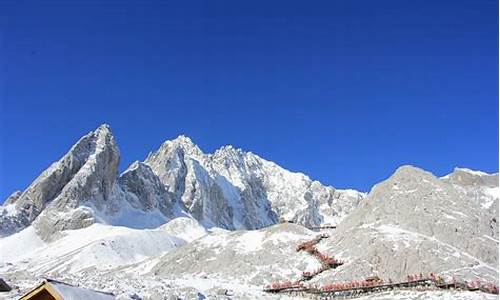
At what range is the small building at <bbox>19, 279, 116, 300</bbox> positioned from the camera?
42.6 feet

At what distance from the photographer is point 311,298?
4662 centimetres

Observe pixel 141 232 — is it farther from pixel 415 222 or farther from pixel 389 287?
pixel 389 287

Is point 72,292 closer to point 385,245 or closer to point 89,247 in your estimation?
point 385,245

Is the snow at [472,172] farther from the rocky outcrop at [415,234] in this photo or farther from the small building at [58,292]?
the small building at [58,292]

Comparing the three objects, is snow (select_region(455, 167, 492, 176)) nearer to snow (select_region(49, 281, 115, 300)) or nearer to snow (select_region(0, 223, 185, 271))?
snow (select_region(0, 223, 185, 271))

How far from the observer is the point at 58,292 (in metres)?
13.0

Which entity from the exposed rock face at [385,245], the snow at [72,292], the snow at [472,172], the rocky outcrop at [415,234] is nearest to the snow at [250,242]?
the exposed rock face at [385,245]

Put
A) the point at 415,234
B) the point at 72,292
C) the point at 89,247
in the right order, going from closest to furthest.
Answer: the point at 72,292, the point at 415,234, the point at 89,247

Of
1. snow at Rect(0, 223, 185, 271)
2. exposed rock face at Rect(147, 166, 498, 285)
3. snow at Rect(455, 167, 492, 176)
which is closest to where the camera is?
exposed rock face at Rect(147, 166, 498, 285)

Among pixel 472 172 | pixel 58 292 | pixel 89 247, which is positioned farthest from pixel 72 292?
pixel 472 172

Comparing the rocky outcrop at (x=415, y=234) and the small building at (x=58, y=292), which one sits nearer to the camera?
the small building at (x=58, y=292)

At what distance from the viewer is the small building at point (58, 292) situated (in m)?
13.0

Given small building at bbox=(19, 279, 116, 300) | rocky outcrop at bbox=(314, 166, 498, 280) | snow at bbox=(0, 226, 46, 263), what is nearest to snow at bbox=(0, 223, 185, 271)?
snow at bbox=(0, 226, 46, 263)

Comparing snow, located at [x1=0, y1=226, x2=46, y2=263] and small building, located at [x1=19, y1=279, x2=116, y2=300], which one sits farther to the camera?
snow, located at [x1=0, y1=226, x2=46, y2=263]
